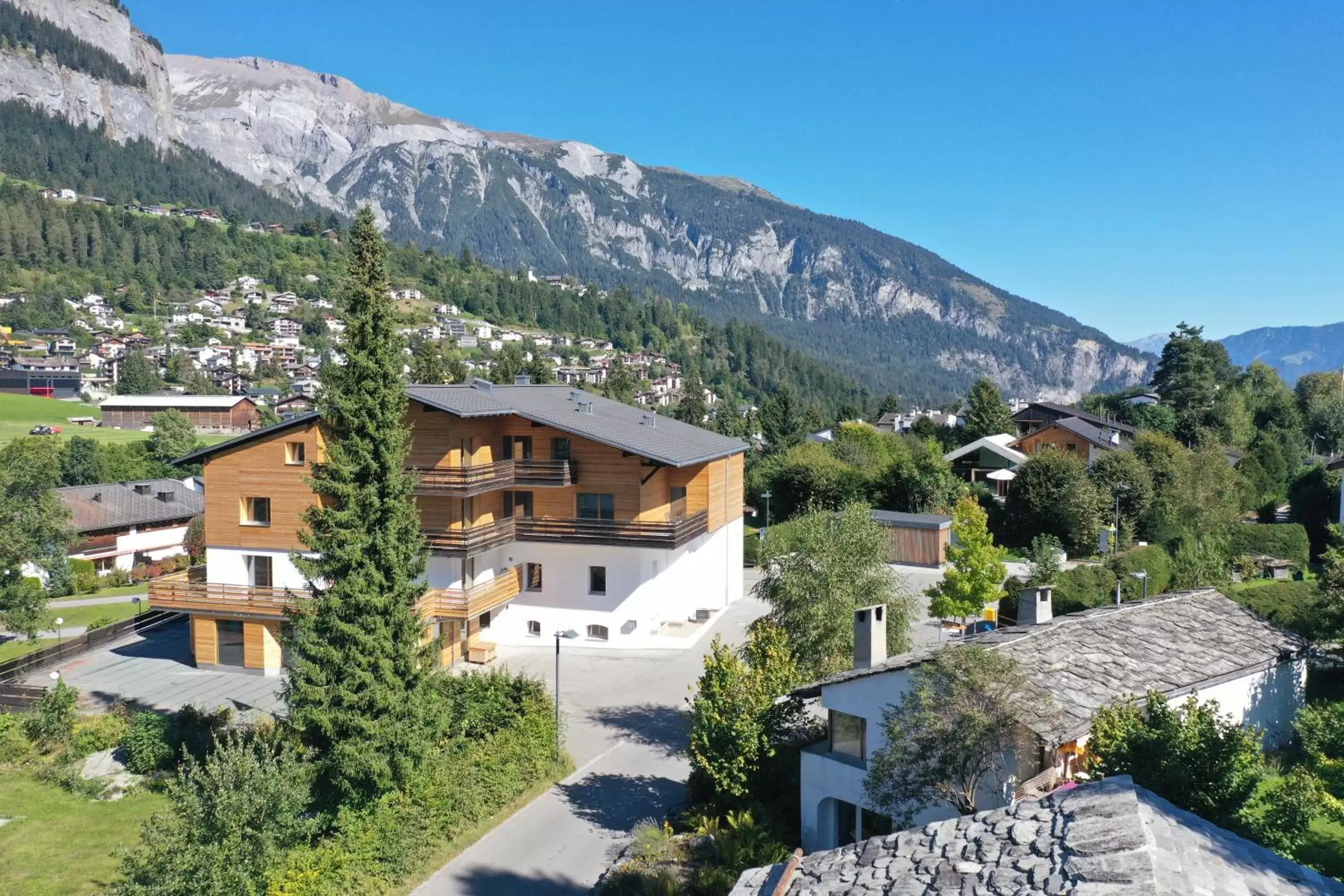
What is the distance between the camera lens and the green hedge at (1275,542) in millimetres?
41812

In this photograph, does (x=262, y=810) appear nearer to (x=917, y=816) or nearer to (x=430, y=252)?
(x=917, y=816)

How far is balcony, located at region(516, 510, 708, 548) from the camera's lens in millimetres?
31094

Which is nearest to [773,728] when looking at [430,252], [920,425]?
[920,425]

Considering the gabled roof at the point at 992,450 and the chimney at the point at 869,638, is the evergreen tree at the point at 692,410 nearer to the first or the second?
the gabled roof at the point at 992,450

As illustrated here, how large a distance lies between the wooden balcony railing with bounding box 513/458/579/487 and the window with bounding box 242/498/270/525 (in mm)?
8455

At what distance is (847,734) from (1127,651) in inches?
246

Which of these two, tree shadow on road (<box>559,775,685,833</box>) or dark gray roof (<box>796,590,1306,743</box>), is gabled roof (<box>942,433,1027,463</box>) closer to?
dark gray roof (<box>796,590,1306,743</box>)

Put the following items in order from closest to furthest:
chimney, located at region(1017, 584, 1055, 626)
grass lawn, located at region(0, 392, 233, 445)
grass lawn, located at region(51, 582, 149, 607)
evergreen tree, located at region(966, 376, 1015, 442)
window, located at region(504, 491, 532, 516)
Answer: chimney, located at region(1017, 584, 1055, 626)
window, located at region(504, 491, 532, 516)
grass lawn, located at region(51, 582, 149, 607)
evergreen tree, located at region(966, 376, 1015, 442)
grass lawn, located at region(0, 392, 233, 445)

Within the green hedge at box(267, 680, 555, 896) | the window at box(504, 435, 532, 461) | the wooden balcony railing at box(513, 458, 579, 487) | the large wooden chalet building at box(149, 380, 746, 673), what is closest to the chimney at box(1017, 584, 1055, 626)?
the green hedge at box(267, 680, 555, 896)

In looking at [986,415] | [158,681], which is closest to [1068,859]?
[158,681]

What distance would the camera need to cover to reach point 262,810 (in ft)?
53.5

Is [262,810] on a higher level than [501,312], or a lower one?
lower

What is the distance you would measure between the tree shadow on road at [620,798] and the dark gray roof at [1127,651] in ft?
16.4

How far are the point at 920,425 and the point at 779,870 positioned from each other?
249 ft
